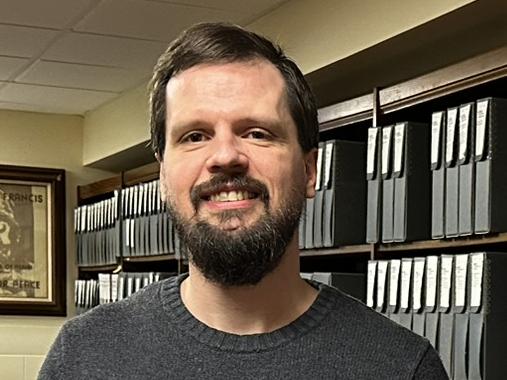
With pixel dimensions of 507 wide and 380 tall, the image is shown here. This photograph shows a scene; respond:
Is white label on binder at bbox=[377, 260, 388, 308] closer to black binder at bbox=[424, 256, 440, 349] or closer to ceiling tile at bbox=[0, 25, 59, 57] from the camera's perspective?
black binder at bbox=[424, 256, 440, 349]

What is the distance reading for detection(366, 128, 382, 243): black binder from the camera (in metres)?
2.89

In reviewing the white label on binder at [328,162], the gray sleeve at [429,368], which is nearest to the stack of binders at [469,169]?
the white label on binder at [328,162]

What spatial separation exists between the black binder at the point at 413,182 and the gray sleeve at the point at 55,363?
1.54 meters

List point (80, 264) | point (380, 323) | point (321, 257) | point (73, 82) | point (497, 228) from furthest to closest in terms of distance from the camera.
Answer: point (80, 264) → point (73, 82) → point (321, 257) → point (497, 228) → point (380, 323)

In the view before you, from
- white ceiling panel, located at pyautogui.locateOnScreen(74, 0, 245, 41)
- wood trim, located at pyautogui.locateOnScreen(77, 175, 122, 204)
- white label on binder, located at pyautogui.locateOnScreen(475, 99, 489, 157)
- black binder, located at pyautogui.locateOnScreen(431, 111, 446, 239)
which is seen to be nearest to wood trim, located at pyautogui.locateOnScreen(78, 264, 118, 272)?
wood trim, located at pyautogui.locateOnScreen(77, 175, 122, 204)

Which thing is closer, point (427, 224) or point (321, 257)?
point (427, 224)

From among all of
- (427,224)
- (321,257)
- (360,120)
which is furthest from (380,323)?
(321,257)

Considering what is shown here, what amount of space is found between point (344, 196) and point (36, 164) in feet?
9.81

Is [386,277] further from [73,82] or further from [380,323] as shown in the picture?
[73,82]

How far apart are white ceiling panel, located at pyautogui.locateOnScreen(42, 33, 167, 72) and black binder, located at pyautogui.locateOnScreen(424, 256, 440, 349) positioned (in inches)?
72.8

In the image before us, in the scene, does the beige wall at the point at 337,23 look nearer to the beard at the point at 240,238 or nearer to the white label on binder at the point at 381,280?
the white label on binder at the point at 381,280

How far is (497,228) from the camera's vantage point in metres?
2.42

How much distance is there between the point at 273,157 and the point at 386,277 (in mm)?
1678

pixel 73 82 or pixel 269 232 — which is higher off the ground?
pixel 73 82
